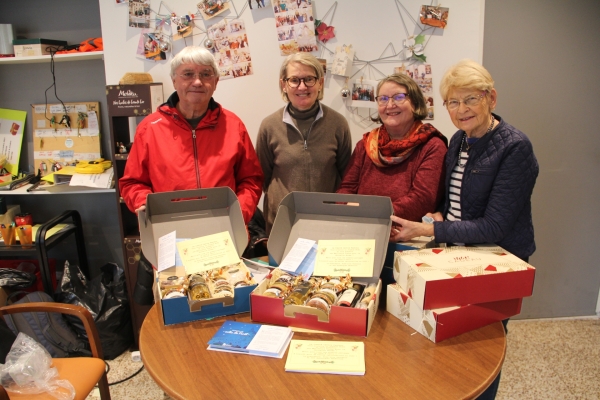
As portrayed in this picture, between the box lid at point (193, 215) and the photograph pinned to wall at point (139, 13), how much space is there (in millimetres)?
1397

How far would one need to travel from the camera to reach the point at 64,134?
2.72 metres

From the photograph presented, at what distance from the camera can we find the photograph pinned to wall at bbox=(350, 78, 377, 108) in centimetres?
237

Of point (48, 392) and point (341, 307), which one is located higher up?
point (341, 307)

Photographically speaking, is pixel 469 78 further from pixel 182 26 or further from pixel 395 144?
pixel 182 26

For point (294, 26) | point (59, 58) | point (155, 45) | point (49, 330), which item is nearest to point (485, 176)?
point (294, 26)

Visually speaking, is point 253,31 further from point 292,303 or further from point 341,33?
point 292,303

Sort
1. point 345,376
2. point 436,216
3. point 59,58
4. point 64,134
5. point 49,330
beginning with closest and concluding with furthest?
point 345,376 → point 436,216 → point 49,330 → point 59,58 → point 64,134

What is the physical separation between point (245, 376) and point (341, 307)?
304 mm

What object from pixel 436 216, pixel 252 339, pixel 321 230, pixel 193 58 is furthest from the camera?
pixel 193 58

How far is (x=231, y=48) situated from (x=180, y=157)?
935 millimetres

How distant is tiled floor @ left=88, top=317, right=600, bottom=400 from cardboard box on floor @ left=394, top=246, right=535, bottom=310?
4.02 ft

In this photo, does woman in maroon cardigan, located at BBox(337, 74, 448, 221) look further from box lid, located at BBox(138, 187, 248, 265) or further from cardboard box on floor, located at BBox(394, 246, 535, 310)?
box lid, located at BBox(138, 187, 248, 265)

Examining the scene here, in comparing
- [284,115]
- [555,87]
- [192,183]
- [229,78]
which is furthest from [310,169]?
[555,87]

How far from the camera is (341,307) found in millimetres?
1135
